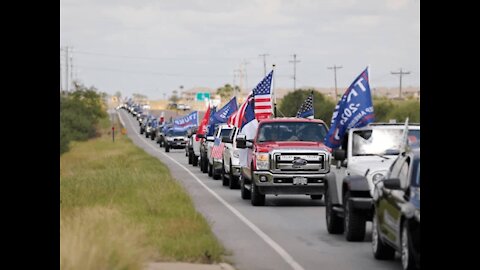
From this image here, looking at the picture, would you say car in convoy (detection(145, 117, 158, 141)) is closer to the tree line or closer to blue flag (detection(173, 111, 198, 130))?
the tree line

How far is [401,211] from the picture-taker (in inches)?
560

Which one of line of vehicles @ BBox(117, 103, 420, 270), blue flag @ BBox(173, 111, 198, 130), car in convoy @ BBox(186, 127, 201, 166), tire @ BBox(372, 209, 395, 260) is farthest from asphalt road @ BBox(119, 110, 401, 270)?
blue flag @ BBox(173, 111, 198, 130)

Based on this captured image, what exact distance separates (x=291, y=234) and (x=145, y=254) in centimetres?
608

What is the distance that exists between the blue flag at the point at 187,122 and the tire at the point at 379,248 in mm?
51236

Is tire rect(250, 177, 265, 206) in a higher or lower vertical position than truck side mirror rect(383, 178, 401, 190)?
lower

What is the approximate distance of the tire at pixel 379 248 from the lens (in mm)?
16427

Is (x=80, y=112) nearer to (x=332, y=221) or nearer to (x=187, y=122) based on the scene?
(x=187, y=122)

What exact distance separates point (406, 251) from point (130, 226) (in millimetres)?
6405

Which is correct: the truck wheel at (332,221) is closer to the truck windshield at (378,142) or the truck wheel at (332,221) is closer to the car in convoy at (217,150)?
the truck windshield at (378,142)

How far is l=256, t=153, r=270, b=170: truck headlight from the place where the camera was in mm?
27250

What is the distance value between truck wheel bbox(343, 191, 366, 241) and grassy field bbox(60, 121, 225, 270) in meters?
2.13

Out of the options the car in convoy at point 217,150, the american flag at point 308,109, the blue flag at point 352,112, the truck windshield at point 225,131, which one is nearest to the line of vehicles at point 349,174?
the car in convoy at point 217,150

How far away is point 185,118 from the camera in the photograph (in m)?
72.9
